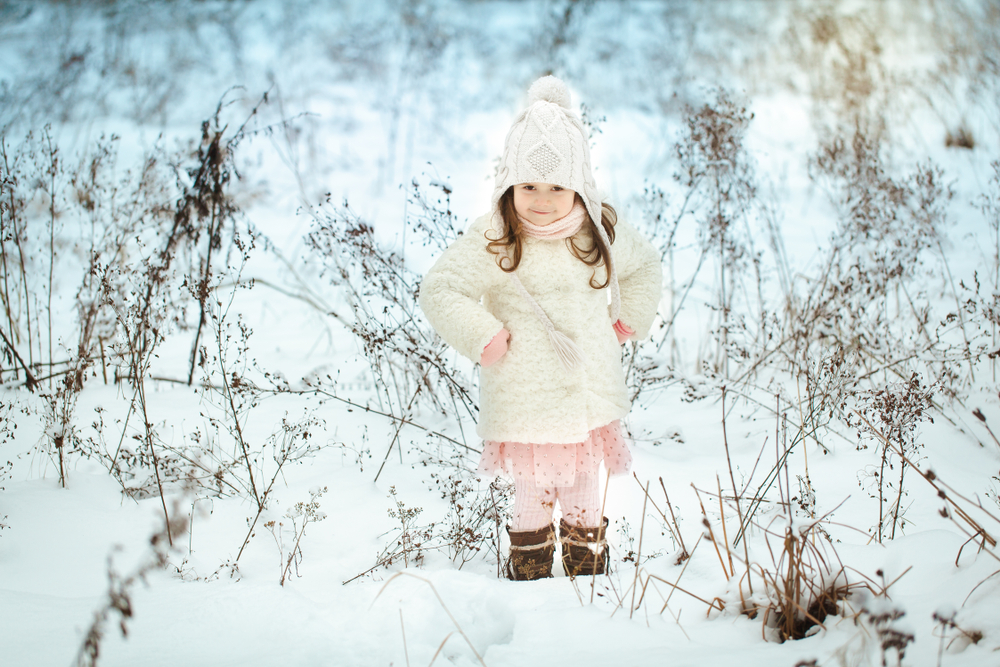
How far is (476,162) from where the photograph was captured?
331 inches

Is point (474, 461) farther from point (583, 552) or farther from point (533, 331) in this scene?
point (533, 331)

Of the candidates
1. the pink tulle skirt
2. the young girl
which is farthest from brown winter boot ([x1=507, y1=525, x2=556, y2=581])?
the pink tulle skirt

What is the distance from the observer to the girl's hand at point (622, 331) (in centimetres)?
197

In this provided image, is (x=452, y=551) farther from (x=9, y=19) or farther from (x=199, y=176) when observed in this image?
(x=9, y=19)

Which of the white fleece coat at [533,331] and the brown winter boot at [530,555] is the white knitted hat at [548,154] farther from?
the brown winter boot at [530,555]

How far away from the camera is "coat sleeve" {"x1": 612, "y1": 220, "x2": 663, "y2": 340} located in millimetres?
1946

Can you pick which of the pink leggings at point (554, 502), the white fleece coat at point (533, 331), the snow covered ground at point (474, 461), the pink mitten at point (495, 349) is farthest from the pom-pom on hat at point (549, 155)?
the snow covered ground at point (474, 461)

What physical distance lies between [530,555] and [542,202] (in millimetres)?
993

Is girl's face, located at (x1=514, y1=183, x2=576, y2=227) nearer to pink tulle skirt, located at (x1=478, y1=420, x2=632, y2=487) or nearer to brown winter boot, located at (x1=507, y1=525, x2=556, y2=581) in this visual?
pink tulle skirt, located at (x1=478, y1=420, x2=632, y2=487)

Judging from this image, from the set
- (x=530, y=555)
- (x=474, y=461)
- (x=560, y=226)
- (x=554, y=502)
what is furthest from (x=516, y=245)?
(x=474, y=461)

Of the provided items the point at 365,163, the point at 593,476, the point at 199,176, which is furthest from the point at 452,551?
the point at 365,163

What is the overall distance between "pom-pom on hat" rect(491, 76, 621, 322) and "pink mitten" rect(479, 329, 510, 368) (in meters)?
0.30

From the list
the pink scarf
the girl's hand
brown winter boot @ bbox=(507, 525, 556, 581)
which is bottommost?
brown winter boot @ bbox=(507, 525, 556, 581)

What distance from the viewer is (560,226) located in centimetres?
182
